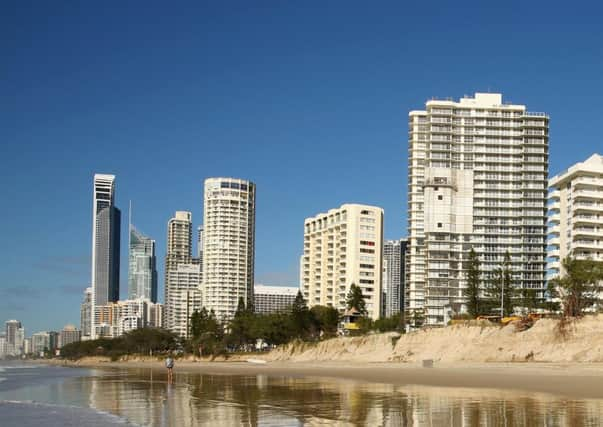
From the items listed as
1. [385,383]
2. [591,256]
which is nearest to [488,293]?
[591,256]

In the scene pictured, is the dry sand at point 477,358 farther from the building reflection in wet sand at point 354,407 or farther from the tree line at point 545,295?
the tree line at point 545,295

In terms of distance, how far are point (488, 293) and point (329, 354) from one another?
26.6 m

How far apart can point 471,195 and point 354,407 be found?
106 meters

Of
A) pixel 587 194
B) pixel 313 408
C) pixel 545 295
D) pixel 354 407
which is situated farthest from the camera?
pixel 545 295

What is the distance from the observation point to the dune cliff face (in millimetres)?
58938

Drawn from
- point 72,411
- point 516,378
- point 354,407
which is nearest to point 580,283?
point 516,378

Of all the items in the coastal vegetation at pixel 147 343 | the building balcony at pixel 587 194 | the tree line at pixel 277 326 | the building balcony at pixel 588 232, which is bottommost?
the coastal vegetation at pixel 147 343

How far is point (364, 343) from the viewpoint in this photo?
88.6 meters

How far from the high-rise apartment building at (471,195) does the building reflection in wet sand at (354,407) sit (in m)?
88.6

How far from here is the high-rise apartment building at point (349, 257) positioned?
166625 mm

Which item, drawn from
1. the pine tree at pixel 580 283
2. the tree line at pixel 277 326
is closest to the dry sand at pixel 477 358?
the pine tree at pixel 580 283

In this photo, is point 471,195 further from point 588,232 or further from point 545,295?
point 588,232

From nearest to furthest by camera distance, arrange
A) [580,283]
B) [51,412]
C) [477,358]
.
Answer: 1. [51,412]
2. [477,358]
3. [580,283]

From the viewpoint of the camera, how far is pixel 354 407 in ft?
92.5
